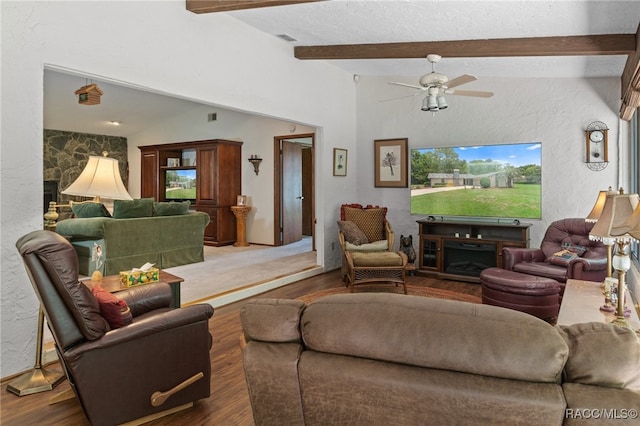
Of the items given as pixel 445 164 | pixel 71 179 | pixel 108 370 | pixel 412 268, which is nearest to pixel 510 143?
pixel 445 164

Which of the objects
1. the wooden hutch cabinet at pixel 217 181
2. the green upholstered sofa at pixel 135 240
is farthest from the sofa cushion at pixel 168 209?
the wooden hutch cabinet at pixel 217 181

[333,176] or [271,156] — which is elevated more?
[271,156]

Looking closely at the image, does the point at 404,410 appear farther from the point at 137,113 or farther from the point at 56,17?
the point at 137,113

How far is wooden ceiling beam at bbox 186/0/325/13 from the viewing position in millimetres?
3213

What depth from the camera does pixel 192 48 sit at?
3.71 metres

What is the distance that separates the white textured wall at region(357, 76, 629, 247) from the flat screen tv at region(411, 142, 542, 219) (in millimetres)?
145

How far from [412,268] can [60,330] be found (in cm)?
451

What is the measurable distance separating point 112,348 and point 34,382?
1.07m

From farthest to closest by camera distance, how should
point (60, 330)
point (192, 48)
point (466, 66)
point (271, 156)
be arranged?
point (271, 156)
point (466, 66)
point (192, 48)
point (60, 330)

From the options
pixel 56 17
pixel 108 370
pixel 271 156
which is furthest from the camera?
pixel 271 156

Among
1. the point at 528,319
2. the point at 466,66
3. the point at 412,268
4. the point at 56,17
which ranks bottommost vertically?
the point at 412,268

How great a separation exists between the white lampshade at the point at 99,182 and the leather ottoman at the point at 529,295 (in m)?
3.41

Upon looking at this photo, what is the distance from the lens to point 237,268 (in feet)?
19.5

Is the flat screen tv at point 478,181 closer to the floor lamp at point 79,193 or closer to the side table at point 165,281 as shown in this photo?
the side table at point 165,281
